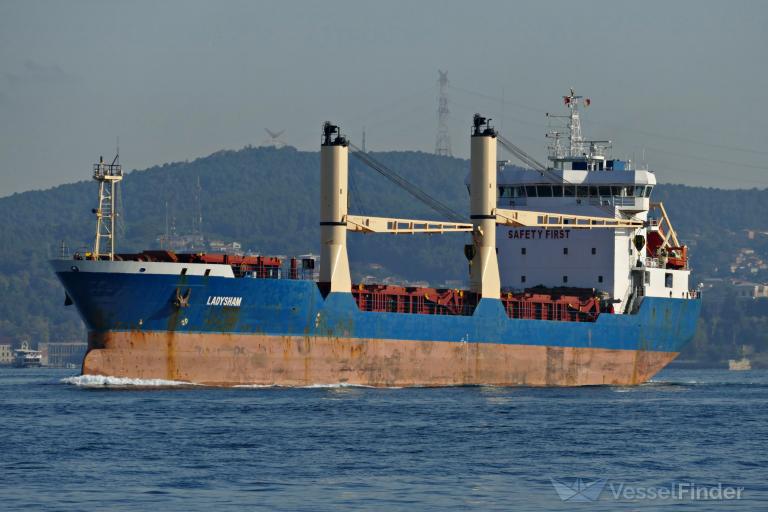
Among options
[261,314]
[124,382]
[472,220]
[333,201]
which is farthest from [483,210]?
[124,382]

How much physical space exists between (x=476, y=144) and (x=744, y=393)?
49.3ft

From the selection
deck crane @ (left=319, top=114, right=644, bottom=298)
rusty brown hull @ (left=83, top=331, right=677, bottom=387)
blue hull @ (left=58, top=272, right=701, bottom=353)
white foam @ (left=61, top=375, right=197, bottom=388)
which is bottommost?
white foam @ (left=61, top=375, right=197, bottom=388)

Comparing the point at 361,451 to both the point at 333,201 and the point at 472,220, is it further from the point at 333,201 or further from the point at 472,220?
the point at 472,220

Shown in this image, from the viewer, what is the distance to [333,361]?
55.3 meters

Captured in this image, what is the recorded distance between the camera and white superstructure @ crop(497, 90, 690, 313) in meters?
66.9

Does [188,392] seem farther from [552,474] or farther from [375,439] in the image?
[552,474]


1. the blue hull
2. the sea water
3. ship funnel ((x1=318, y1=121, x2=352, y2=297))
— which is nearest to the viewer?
the sea water

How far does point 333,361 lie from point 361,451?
64.2ft

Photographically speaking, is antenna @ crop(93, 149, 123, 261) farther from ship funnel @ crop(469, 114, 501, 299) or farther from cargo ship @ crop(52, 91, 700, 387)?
ship funnel @ crop(469, 114, 501, 299)

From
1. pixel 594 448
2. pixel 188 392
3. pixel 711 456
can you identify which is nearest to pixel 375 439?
pixel 594 448

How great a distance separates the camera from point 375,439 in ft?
125

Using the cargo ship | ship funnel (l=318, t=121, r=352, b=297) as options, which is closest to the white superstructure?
the cargo ship

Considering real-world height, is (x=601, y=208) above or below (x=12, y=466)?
above

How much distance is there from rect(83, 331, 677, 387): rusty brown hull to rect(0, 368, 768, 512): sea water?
0.81m
